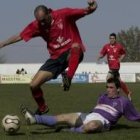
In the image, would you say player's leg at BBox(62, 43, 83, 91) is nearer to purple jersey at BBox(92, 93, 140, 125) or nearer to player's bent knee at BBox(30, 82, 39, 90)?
player's bent knee at BBox(30, 82, 39, 90)

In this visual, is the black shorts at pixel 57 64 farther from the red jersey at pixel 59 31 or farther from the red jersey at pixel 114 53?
→ the red jersey at pixel 114 53

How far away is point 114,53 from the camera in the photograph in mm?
20781

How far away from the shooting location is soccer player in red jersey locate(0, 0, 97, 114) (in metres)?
11.7

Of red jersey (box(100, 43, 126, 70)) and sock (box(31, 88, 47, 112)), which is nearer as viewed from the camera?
sock (box(31, 88, 47, 112))

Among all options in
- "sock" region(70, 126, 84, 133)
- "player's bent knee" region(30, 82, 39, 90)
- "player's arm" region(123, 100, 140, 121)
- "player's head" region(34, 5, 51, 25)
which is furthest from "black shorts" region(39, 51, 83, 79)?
"player's arm" region(123, 100, 140, 121)

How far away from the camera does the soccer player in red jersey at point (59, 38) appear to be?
11672 mm

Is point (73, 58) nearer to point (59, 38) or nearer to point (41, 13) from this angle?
point (59, 38)

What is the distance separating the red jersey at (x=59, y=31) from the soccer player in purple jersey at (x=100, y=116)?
1473 mm

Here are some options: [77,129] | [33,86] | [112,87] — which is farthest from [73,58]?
[77,129]

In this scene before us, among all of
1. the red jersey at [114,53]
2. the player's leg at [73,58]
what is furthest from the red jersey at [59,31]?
the red jersey at [114,53]

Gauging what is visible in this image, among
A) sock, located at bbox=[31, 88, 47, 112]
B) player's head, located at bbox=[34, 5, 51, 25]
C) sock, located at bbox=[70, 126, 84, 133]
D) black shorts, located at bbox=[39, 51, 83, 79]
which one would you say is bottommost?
sock, located at bbox=[70, 126, 84, 133]

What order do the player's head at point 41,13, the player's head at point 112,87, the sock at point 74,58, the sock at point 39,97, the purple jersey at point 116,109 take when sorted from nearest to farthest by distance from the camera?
the player's head at point 112,87, the purple jersey at point 116,109, the player's head at point 41,13, the sock at point 74,58, the sock at point 39,97

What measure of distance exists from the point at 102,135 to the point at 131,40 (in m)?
120

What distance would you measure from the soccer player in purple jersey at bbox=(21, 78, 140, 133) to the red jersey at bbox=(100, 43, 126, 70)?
9469 mm
